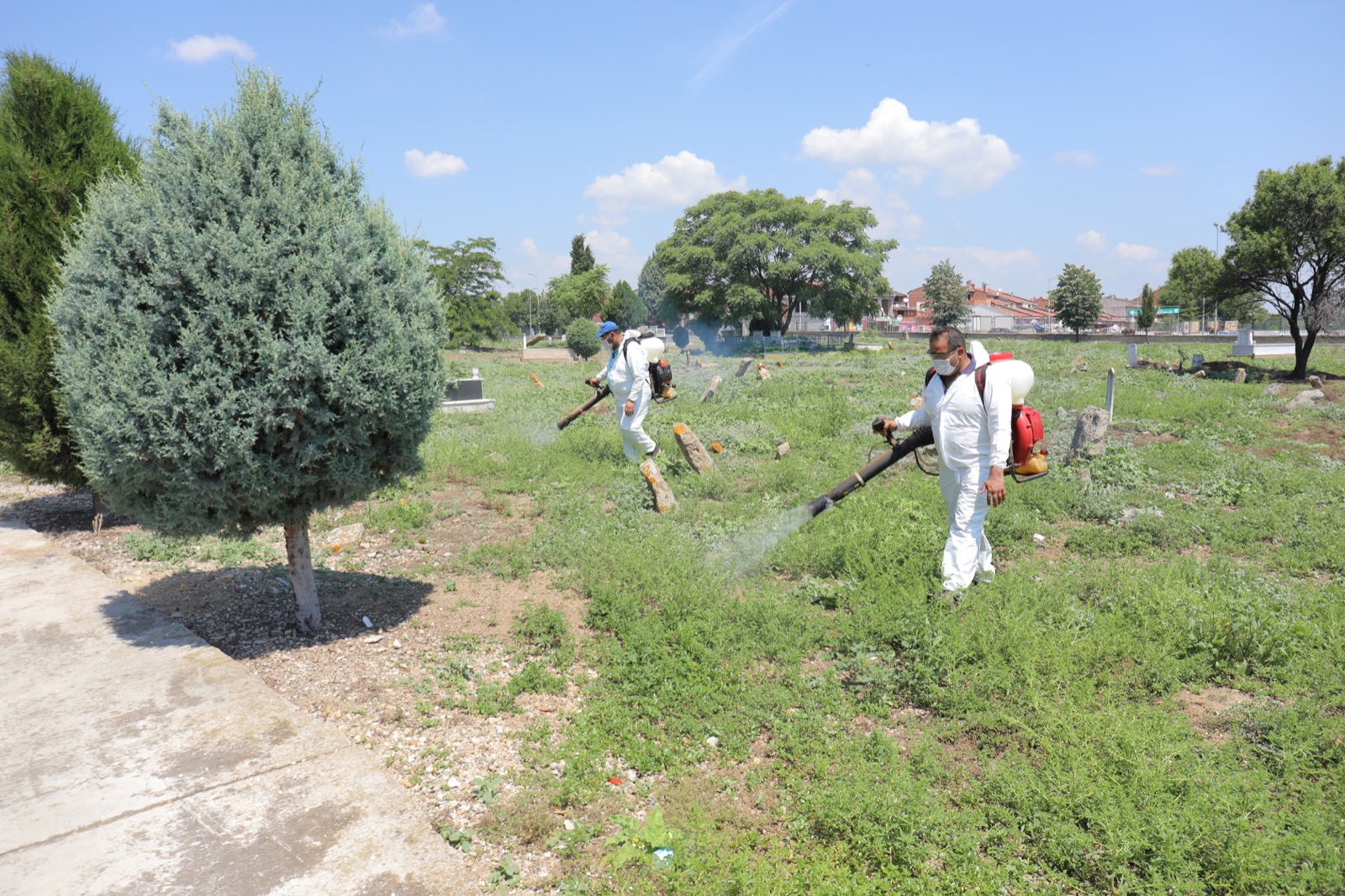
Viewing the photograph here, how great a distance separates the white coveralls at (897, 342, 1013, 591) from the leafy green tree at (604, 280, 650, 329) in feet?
199

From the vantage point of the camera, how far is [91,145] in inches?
283

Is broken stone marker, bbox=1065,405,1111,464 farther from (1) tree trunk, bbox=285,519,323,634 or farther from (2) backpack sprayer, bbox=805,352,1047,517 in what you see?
(1) tree trunk, bbox=285,519,323,634

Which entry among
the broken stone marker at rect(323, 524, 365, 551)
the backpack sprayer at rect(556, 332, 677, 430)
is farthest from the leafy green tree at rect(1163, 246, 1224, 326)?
the broken stone marker at rect(323, 524, 365, 551)

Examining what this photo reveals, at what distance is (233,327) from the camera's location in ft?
13.4

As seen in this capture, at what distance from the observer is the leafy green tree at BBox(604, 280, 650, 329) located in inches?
2731

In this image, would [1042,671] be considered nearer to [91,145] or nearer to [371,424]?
[371,424]

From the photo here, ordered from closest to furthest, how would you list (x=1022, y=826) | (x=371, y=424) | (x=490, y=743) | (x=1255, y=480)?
(x=1022, y=826) → (x=490, y=743) → (x=371, y=424) → (x=1255, y=480)

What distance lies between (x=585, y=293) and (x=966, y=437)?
5718cm

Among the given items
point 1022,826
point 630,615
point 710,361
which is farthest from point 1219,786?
point 710,361

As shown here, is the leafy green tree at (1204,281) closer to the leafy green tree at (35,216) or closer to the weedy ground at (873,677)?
the weedy ground at (873,677)

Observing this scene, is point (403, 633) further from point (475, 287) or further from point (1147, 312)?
point (1147, 312)

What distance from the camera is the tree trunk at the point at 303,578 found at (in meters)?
5.02

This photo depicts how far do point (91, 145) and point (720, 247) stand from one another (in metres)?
40.5

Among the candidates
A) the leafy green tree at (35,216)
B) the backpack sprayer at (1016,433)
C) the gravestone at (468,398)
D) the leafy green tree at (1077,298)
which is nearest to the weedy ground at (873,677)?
the backpack sprayer at (1016,433)
